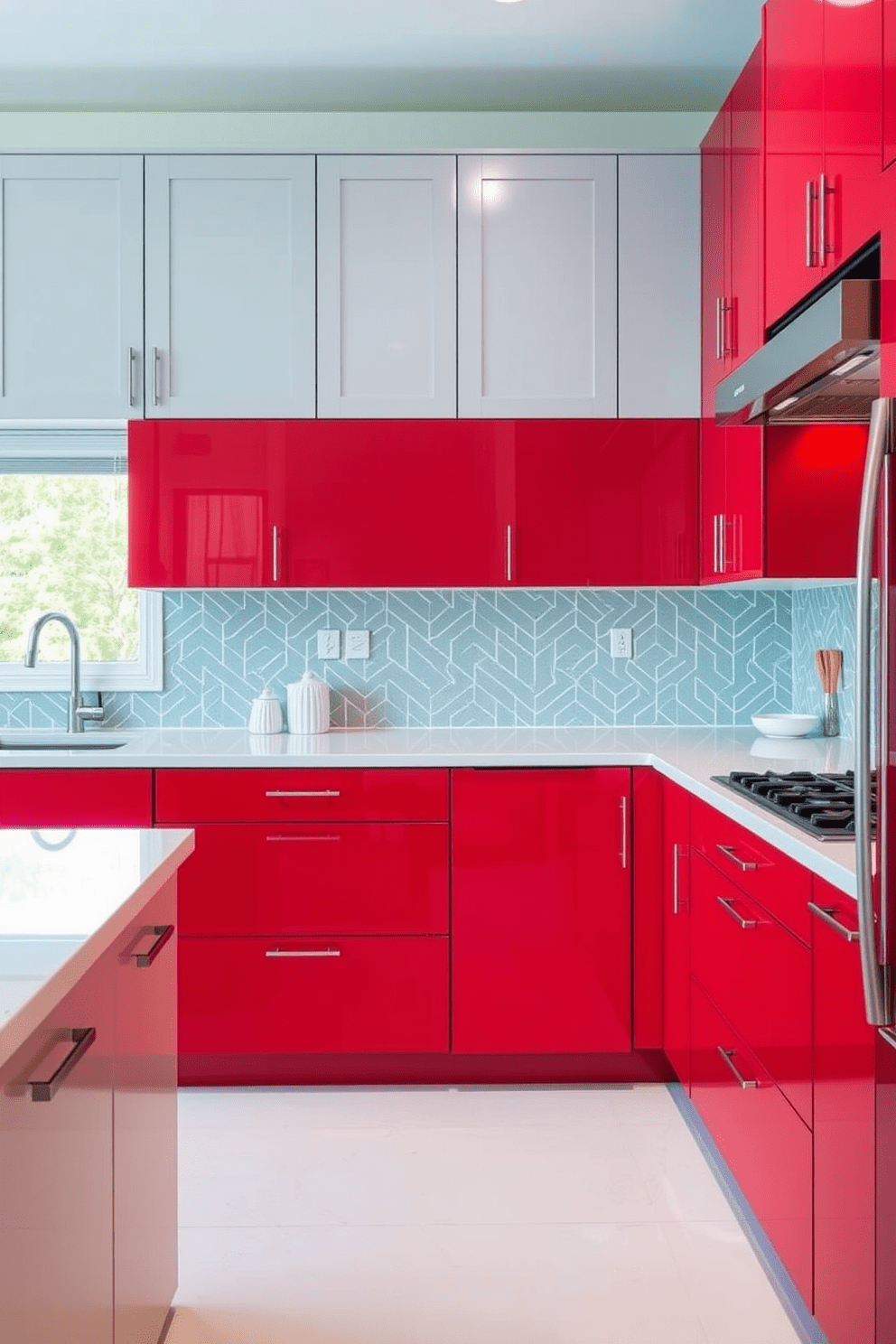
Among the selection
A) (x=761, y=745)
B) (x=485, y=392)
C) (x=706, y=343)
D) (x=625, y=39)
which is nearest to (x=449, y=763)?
(x=761, y=745)

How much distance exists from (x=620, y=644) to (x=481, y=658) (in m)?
0.45

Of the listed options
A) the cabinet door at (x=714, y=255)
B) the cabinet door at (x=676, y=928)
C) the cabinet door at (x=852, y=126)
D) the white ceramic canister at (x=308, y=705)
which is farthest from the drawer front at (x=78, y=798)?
the cabinet door at (x=852, y=126)

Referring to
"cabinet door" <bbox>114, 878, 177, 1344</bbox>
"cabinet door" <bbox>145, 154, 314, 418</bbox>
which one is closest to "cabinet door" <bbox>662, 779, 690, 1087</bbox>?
"cabinet door" <bbox>114, 878, 177, 1344</bbox>

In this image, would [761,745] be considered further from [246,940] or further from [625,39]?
[625,39]

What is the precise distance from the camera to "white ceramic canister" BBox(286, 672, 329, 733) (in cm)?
321

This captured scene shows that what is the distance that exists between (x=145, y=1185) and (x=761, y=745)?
1.98m

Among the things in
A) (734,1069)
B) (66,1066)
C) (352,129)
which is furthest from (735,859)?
(352,129)

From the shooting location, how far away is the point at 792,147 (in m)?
2.20

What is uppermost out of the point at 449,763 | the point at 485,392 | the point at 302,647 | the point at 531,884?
the point at 485,392

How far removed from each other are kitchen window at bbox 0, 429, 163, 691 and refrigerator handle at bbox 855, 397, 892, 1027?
2.59 meters

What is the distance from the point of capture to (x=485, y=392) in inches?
121

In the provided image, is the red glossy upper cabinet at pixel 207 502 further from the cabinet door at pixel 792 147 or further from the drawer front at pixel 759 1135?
the drawer front at pixel 759 1135

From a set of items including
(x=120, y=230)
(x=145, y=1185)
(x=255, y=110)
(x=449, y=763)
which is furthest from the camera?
(x=255, y=110)

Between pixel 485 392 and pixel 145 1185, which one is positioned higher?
pixel 485 392
